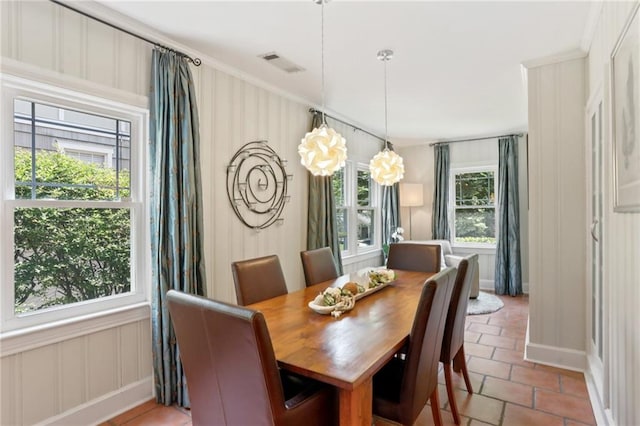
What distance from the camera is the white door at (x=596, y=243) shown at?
2354 millimetres

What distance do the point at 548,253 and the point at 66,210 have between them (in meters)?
3.62

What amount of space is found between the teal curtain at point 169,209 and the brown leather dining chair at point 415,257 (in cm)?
199

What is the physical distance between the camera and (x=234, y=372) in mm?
1258

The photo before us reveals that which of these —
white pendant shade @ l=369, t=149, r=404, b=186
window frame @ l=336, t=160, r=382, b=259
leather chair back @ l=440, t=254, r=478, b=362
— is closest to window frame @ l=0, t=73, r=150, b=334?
white pendant shade @ l=369, t=149, r=404, b=186

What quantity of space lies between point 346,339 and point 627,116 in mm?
1567

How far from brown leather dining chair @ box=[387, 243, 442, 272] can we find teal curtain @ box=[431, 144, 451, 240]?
9.02 feet

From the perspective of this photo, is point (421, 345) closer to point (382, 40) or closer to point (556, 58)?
point (382, 40)

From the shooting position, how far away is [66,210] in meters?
2.16

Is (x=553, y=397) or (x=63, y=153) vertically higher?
(x=63, y=153)

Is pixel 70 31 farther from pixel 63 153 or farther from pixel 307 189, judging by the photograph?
pixel 307 189

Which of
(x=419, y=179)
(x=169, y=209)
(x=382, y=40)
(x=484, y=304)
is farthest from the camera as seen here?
(x=419, y=179)

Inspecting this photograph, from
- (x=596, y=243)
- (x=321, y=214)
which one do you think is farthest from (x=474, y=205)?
(x=596, y=243)

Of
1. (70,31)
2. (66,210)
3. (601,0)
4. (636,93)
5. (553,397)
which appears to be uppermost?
(601,0)

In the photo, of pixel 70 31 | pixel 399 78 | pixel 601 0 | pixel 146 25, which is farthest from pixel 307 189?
pixel 601 0
